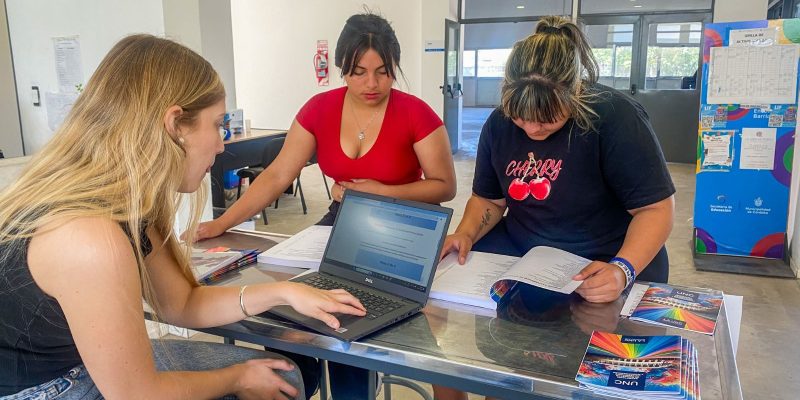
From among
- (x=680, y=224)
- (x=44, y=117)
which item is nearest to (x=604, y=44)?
(x=680, y=224)

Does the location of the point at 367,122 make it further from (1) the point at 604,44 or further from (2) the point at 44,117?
(1) the point at 604,44

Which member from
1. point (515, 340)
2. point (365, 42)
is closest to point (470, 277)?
point (515, 340)

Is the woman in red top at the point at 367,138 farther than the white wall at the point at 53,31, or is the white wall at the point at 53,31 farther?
the white wall at the point at 53,31

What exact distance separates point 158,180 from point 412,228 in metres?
0.49

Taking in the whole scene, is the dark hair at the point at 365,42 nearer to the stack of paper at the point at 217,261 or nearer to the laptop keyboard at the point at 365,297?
the stack of paper at the point at 217,261

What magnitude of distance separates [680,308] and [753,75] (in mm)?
3100

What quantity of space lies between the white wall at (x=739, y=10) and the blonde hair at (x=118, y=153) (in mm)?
7054

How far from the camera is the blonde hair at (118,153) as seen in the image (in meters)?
0.93

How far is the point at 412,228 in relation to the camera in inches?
48.9

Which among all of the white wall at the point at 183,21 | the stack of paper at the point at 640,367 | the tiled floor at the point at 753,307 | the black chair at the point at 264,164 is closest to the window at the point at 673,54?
the tiled floor at the point at 753,307

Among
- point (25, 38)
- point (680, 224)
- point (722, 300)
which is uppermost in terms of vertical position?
point (25, 38)

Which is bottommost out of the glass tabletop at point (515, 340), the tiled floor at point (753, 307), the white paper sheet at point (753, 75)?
the tiled floor at point (753, 307)

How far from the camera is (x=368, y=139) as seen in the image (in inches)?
77.4

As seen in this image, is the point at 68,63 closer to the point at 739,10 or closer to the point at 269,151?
the point at 269,151
